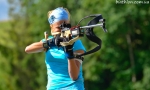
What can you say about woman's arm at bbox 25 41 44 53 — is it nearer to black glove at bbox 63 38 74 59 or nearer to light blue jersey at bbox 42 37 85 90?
light blue jersey at bbox 42 37 85 90

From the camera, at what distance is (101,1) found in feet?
98.1

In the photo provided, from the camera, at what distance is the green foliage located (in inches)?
1123

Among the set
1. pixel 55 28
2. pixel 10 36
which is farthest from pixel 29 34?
pixel 55 28

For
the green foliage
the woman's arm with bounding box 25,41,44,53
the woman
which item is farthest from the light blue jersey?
the green foliage

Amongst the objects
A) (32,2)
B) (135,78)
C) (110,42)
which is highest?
(32,2)

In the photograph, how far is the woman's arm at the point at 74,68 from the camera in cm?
491

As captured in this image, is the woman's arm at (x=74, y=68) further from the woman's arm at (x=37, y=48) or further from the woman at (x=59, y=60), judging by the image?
the woman's arm at (x=37, y=48)

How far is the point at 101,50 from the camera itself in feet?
101

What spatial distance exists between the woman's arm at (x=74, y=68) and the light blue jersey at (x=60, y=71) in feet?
0.25

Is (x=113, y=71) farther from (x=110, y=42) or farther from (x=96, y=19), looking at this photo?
(x=96, y=19)

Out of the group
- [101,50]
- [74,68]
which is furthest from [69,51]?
[101,50]

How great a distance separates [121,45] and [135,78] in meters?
2.37

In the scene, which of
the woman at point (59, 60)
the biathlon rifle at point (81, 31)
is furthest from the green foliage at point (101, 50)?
the biathlon rifle at point (81, 31)

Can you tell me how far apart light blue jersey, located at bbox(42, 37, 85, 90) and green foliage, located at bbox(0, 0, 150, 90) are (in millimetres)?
20317
